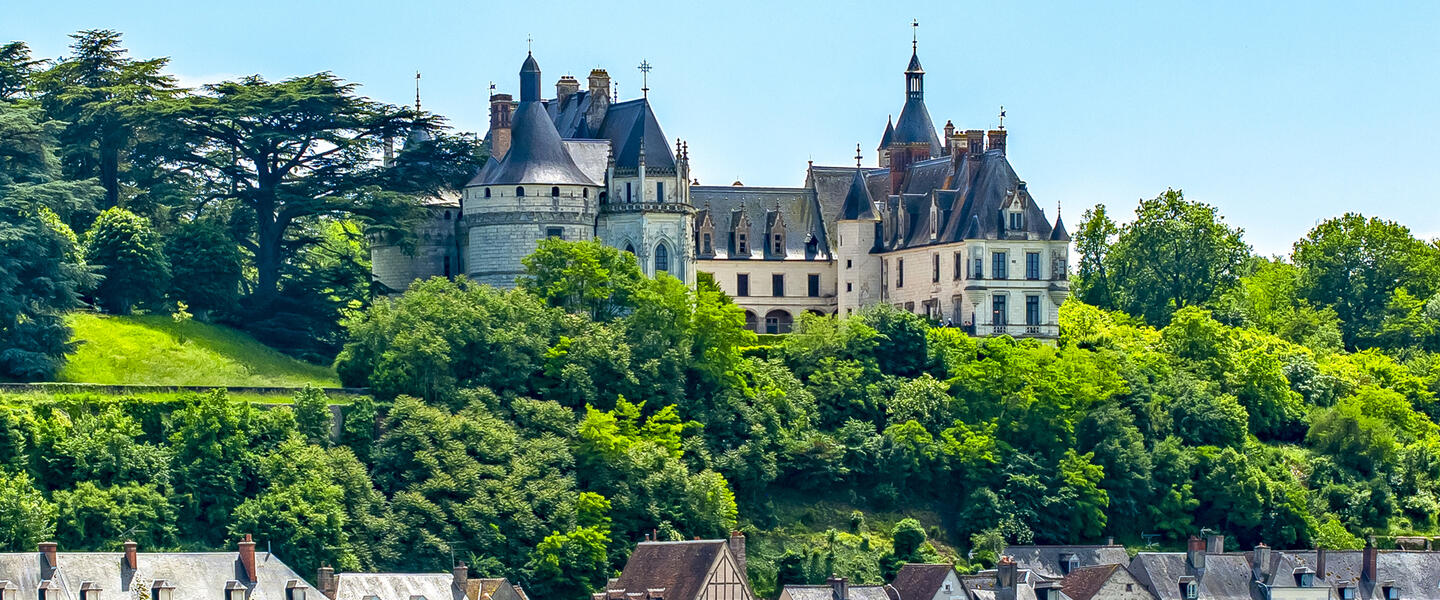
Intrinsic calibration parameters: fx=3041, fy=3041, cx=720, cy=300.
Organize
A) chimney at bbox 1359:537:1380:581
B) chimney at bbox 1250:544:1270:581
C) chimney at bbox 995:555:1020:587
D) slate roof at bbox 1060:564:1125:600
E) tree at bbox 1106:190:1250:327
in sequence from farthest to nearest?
1. tree at bbox 1106:190:1250:327
2. chimney at bbox 1359:537:1380:581
3. chimney at bbox 1250:544:1270:581
4. slate roof at bbox 1060:564:1125:600
5. chimney at bbox 995:555:1020:587

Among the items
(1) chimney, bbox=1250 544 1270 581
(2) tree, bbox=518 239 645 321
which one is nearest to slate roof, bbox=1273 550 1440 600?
(1) chimney, bbox=1250 544 1270 581

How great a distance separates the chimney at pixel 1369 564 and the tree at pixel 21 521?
35022mm

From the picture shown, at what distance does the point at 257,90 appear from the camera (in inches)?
3787

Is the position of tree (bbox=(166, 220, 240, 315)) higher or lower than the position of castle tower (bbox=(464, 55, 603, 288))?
lower

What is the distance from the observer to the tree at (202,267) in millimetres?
95188

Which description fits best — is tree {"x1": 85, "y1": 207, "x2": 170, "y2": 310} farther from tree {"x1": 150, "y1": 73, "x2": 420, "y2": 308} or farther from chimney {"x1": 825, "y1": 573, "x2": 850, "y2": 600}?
chimney {"x1": 825, "y1": 573, "x2": 850, "y2": 600}

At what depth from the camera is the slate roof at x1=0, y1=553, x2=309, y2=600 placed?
65.2 m

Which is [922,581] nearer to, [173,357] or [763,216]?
[173,357]

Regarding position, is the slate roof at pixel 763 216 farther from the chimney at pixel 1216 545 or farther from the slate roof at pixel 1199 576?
the slate roof at pixel 1199 576

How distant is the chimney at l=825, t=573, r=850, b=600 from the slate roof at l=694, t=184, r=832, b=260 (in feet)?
91.7

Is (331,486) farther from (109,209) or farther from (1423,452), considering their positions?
(1423,452)

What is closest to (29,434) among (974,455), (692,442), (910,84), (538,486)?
(538,486)

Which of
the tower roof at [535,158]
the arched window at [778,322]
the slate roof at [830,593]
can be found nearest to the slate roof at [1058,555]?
the slate roof at [830,593]

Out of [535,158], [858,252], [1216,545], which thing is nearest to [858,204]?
[858,252]
